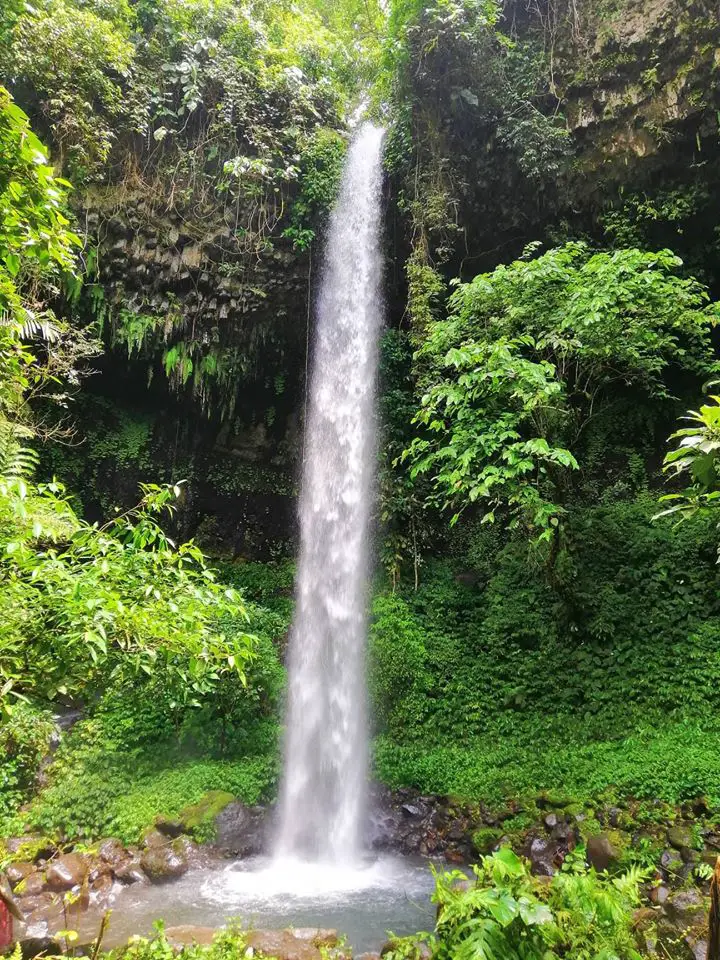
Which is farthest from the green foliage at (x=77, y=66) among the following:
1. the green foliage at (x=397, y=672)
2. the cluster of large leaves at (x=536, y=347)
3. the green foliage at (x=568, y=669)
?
the green foliage at (x=568, y=669)

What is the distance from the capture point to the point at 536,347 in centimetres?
555

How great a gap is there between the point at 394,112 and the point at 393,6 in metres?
1.43

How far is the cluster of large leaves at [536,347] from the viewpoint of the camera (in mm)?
5434

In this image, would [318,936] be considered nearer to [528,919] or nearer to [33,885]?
[528,919]

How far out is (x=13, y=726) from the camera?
21.4ft

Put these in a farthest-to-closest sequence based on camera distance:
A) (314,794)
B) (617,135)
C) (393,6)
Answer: (393,6) → (617,135) → (314,794)

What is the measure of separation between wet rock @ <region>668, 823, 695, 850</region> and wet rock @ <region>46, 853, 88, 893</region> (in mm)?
5266

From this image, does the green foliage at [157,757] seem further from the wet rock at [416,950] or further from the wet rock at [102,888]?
the wet rock at [416,950]

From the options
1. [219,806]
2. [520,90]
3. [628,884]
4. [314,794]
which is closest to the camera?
[628,884]

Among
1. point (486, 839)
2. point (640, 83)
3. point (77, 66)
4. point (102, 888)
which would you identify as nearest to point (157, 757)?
point (102, 888)

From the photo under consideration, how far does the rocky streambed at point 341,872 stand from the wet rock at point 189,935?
3cm

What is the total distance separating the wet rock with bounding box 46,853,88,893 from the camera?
504 centimetres

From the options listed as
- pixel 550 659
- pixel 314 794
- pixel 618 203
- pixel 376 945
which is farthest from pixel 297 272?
pixel 376 945

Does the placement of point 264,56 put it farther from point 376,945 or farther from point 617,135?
point 376,945
